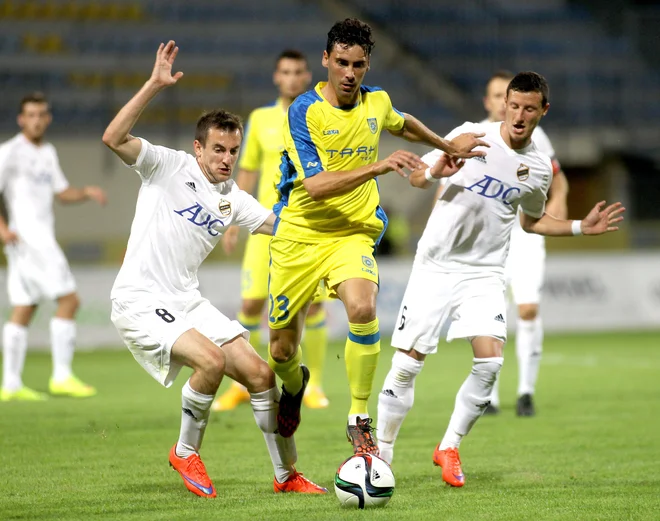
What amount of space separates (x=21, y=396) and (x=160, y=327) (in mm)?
4882

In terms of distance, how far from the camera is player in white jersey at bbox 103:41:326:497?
544 centimetres

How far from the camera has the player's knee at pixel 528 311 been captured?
8859mm

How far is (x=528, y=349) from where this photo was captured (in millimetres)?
8875

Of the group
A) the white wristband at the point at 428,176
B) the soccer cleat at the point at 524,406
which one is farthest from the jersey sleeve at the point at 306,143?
the soccer cleat at the point at 524,406

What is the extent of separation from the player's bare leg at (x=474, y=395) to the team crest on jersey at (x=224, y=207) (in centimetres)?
152

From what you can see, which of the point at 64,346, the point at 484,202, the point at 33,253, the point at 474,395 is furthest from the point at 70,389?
the point at 484,202

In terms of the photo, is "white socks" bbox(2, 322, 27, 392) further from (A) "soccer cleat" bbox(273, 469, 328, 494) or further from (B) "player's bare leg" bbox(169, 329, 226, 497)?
(A) "soccer cleat" bbox(273, 469, 328, 494)

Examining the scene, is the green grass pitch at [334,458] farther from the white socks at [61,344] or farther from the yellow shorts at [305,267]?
the yellow shorts at [305,267]

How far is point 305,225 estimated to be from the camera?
556 cm

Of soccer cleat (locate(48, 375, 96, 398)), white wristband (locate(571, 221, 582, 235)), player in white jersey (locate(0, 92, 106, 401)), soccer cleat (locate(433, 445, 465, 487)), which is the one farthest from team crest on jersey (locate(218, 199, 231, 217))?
soccer cleat (locate(48, 375, 96, 398))

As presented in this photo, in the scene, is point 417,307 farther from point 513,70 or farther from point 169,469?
point 513,70

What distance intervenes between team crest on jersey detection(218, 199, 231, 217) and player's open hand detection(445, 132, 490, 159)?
1.21 meters

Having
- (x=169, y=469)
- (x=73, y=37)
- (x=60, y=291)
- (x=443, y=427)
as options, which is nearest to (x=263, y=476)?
(x=169, y=469)

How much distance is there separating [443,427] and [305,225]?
293 centimetres
